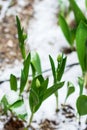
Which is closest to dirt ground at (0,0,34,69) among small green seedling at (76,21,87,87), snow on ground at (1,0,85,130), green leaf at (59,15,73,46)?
snow on ground at (1,0,85,130)

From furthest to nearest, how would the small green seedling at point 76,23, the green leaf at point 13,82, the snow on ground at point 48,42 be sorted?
the small green seedling at point 76,23
the snow on ground at point 48,42
the green leaf at point 13,82

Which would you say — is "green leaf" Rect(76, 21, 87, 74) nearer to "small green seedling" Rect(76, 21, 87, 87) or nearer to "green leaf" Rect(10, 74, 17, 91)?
"small green seedling" Rect(76, 21, 87, 87)

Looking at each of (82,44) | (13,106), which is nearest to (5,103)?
(13,106)

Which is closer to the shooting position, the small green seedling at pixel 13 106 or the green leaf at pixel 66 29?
the small green seedling at pixel 13 106

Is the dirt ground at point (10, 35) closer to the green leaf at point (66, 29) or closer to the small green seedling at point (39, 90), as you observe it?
the green leaf at point (66, 29)

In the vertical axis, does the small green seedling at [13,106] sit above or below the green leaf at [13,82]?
below

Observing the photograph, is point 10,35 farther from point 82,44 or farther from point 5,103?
point 5,103

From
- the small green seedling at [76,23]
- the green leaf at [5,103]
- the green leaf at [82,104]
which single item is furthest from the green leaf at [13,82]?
the small green seedling at [76,23]
